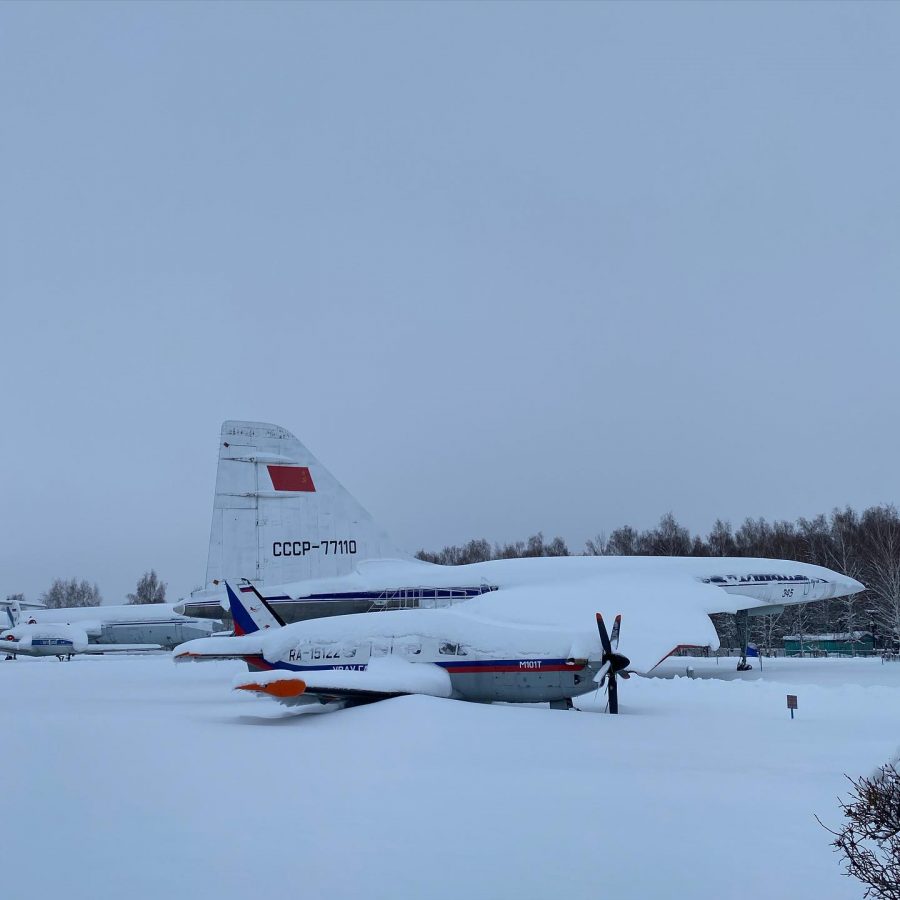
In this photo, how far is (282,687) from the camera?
16953mm

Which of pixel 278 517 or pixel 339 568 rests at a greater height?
pixel 278 517

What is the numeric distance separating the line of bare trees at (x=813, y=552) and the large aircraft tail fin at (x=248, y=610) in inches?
1263

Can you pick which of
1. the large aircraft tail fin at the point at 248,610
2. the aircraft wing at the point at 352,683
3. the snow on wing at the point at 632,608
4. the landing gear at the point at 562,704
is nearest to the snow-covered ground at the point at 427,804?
the aircraft wing at the point at 352,683

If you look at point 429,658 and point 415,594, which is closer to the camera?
point 429,658

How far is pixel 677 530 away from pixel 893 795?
4014 inches

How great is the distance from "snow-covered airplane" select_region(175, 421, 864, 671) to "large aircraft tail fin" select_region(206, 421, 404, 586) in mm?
36

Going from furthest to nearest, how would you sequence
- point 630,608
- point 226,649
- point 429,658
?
point 630,608 < point 226,649 < point 429,658

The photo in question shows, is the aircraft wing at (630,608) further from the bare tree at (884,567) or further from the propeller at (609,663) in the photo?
the bare tree at (884,567)

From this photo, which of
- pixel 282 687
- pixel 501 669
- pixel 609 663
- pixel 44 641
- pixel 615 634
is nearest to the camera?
pixel 282 687

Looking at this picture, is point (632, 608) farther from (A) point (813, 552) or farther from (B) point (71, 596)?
(B) point (71, 596)

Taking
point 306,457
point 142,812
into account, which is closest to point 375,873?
point 142,812

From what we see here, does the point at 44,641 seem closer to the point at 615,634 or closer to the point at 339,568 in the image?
the point at 339,568

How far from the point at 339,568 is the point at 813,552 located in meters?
49.6

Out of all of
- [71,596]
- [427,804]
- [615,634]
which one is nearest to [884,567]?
[615,634]
